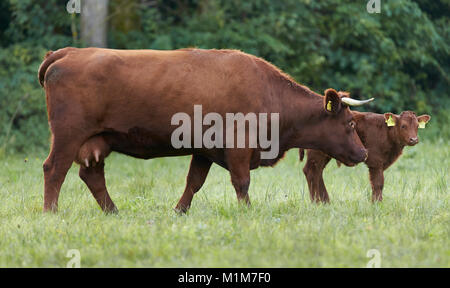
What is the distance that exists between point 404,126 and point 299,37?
7.79 meters

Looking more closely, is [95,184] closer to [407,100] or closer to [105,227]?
[105,227]

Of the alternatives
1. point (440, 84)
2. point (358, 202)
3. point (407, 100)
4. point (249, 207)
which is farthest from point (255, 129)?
point (440, 84)

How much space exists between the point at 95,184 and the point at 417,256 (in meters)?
3.23

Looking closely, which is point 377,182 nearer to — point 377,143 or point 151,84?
point 377,143

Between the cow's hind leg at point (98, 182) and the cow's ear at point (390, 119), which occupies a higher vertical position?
the cow's ear at point (390, 119)

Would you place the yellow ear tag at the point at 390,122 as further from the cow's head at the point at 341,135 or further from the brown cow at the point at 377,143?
the cow's head at the point at 341,135

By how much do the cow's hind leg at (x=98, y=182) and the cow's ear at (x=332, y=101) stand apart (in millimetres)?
2298

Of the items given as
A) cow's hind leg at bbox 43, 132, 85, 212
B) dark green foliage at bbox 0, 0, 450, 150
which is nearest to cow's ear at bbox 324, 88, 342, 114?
cow's hind leg at bbox 43, 132, 85, 212

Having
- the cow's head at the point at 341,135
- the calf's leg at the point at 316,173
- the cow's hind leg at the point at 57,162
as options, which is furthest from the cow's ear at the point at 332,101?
the cow's hind leg at the point at 57,162

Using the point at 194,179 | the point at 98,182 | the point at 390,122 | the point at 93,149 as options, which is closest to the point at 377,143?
the point at 390,122

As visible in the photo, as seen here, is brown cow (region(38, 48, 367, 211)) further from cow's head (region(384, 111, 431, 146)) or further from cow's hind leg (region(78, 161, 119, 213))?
cow's head (region(384, 111, 431, 146))

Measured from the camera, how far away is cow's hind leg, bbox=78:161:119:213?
6629 mm

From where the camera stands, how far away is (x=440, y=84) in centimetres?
1659

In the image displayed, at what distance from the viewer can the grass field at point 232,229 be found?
15.6ft
